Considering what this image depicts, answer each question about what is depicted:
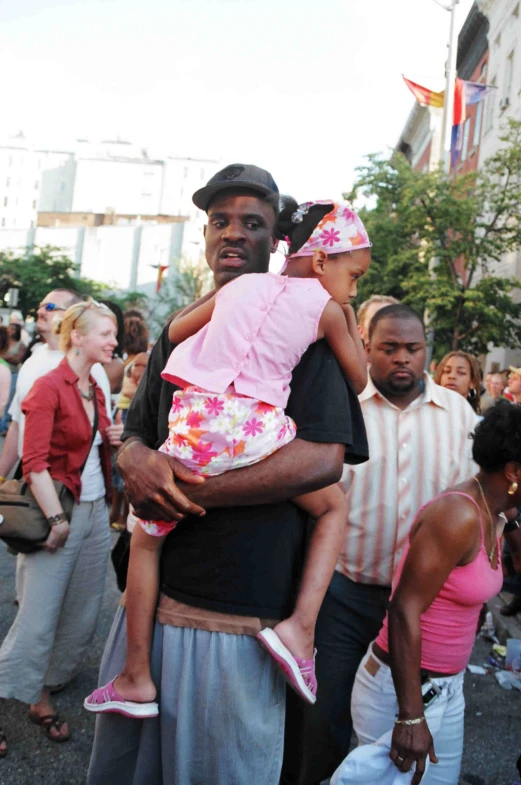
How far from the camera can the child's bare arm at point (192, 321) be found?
6.91 ft

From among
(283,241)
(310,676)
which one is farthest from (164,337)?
(310,676)

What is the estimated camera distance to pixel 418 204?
58.1ft

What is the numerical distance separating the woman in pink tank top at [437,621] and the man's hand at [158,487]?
110 cm

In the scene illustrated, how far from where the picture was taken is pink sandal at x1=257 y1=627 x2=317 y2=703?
6.13 ft

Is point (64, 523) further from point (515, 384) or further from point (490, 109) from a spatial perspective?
point (490, 109)

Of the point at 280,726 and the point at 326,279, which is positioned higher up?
the point at 326,279

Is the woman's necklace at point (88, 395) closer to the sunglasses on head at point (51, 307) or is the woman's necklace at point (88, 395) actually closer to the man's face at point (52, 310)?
the man's face at point (52, 310)

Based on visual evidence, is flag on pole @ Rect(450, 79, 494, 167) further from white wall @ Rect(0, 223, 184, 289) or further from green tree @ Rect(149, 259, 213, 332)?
white wall @ Rect(0, 223, 184, 289)

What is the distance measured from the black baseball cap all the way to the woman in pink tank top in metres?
1.26

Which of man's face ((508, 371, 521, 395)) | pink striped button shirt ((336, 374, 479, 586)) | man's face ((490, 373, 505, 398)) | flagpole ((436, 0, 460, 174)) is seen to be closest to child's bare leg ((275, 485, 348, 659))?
pink striped button shirt ((336, 374, 479, 586))

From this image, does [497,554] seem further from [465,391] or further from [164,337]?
[465,391]

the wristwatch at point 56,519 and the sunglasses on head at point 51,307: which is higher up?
the sunglasses on head at point 51,307

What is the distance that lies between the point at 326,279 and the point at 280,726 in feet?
3.89

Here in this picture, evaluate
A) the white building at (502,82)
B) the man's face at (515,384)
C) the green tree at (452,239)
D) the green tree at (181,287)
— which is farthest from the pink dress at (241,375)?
the green tree at (181,287)
